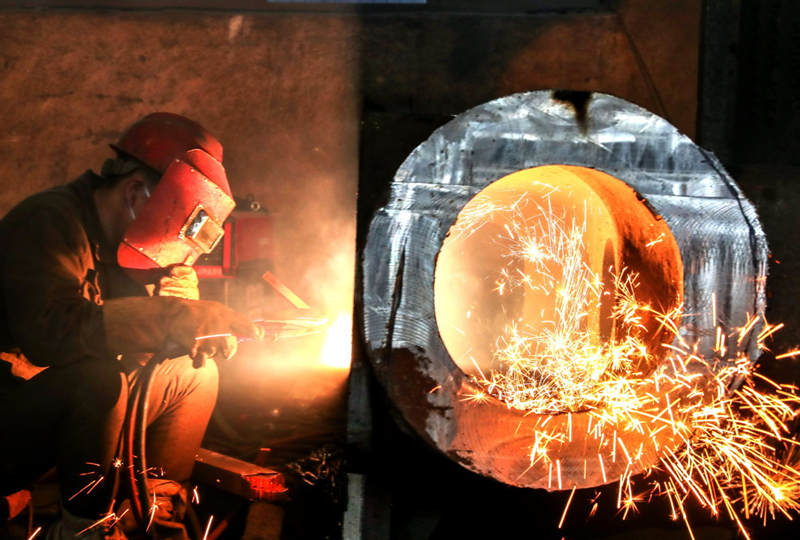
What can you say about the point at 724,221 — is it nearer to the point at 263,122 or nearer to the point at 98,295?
the point at 263,122

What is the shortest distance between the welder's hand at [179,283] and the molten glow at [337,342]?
2.34ft

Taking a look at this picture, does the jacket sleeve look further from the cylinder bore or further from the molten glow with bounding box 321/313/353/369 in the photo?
the cylinder bore

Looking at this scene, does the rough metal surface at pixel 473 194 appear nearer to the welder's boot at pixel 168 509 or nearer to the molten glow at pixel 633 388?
the molten glow at pixel 633 388

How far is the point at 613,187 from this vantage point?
2.44 metres

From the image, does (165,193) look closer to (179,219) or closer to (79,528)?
(179,219)

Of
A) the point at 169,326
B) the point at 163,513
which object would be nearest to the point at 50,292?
the point at 169,326

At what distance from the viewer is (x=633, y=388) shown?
2.36m

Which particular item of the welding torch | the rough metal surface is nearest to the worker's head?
the welding torch

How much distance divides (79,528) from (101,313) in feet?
3.30

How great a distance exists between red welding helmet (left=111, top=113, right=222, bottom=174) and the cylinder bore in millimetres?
1334

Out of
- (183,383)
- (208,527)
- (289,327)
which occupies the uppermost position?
(289,327)

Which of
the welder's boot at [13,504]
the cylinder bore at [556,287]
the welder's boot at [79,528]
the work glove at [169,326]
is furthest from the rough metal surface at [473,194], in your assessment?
the welder's boot at [13,504]

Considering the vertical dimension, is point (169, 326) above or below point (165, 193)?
below

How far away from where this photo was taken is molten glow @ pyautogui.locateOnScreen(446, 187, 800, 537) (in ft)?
7.62
